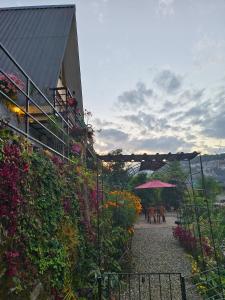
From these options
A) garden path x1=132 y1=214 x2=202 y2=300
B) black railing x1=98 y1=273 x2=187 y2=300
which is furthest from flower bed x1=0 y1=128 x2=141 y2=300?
garden path x1=132 y1=214 x2=202 y2=300

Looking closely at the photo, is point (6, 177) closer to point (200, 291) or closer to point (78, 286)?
point (78, 286)

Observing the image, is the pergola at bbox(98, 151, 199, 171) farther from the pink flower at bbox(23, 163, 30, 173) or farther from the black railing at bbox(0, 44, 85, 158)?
the pink flower at bbox(23, 163, 30, 173)

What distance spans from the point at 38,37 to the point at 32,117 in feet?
29.0

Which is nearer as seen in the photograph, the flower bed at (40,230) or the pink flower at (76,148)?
the flower bed at (40,230)

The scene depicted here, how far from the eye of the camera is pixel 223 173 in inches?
1409

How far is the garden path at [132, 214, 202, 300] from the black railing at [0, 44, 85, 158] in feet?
12.3

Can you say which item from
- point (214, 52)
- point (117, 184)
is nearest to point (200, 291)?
point (214, 52)

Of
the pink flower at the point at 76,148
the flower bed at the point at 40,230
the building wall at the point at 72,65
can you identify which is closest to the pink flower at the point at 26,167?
the flower bed at the point at 40,230

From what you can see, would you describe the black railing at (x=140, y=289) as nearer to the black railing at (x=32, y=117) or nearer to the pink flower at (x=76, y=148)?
the black railing at (x=32, y=117)

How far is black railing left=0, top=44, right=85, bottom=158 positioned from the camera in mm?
3553

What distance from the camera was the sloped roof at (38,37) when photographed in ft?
30.7

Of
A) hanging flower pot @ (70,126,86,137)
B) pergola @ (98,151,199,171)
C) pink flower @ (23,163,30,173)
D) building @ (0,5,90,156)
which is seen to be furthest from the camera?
pergola @ (98,151,199,171)

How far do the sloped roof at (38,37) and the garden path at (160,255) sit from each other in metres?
6.43

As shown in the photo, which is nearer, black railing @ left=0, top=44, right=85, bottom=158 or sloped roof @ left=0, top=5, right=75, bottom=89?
black railing @ left=0, top=44, right=85, bottom=158
